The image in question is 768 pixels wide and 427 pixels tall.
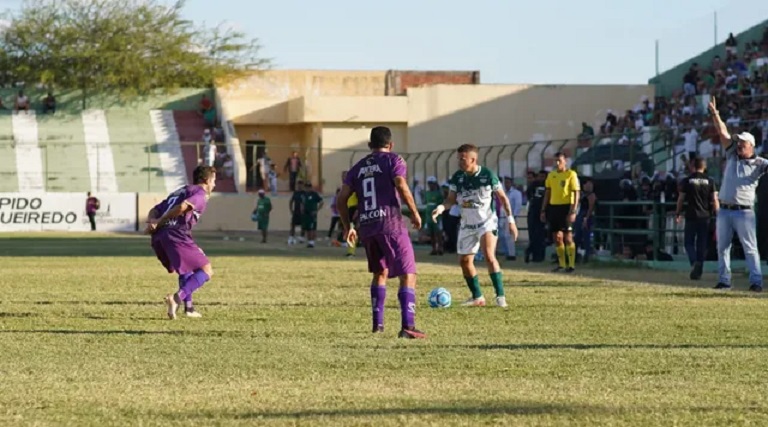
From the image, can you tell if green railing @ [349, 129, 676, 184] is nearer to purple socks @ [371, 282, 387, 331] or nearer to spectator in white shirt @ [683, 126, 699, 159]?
spectator in white shirt @ [683, 126, 699, 159]

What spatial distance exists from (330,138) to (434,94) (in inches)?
175

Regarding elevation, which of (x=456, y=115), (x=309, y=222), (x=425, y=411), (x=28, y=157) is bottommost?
(x=425, y=411)

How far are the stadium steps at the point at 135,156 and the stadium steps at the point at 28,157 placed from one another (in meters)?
2.81

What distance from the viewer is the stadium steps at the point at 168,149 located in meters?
59.7

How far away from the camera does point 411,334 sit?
13.4m

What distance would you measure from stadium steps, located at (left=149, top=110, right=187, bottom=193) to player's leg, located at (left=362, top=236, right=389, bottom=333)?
44.9 meters

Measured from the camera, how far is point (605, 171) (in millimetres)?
34688

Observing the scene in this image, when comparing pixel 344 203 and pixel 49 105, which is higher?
pixel 49 105

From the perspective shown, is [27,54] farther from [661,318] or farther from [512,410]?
[512,410]

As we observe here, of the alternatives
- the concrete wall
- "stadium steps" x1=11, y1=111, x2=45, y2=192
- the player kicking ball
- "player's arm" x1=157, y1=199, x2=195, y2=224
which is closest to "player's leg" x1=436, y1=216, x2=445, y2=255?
the player kicking ball

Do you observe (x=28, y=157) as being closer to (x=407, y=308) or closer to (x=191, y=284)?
(x=191, y=284)

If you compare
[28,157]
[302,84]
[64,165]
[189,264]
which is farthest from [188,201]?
A: [302,84]

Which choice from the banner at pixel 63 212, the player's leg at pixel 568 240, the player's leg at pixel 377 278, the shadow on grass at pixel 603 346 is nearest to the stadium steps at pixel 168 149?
the banner at pixel 63 212

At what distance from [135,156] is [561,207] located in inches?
1391
